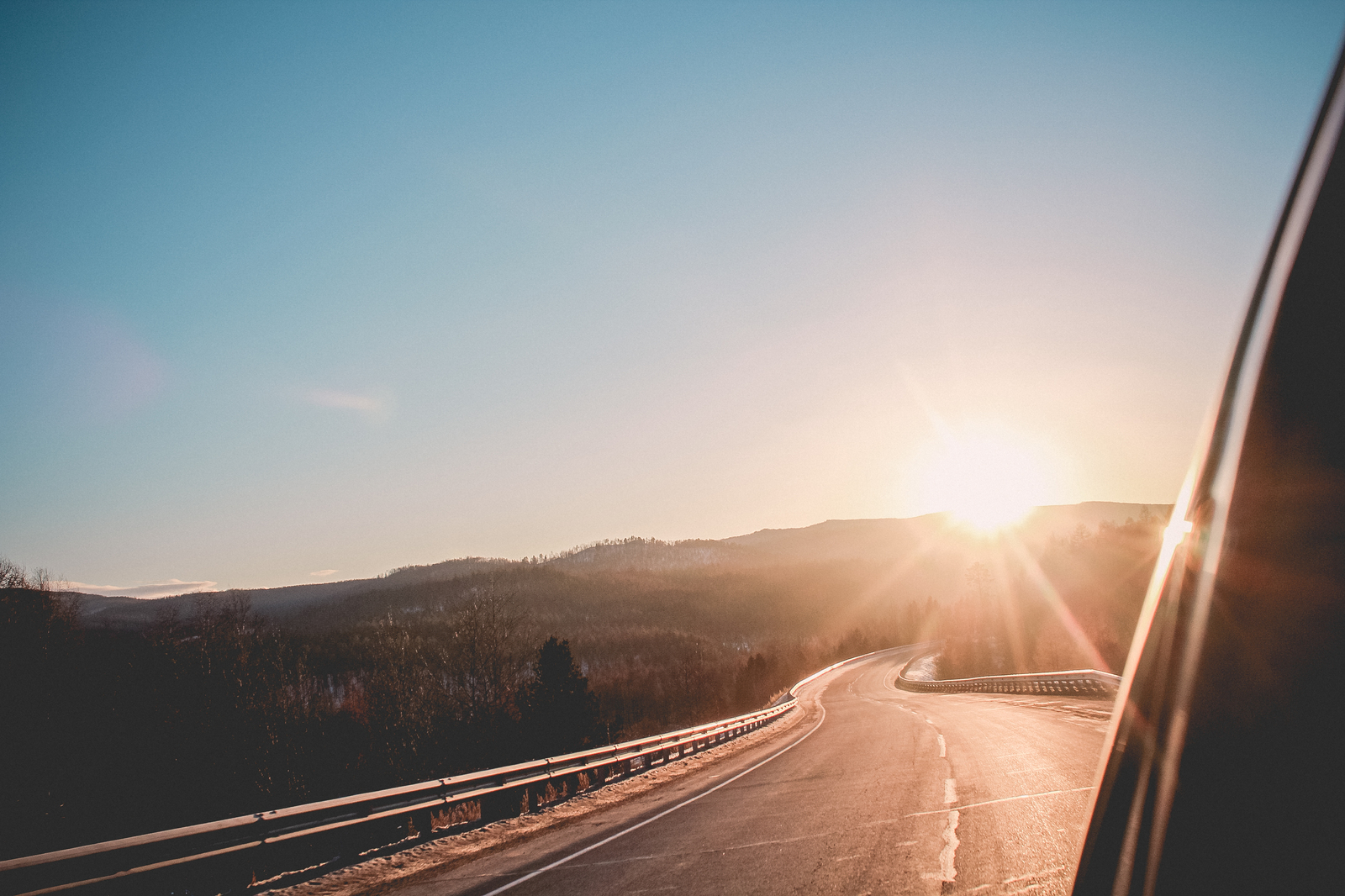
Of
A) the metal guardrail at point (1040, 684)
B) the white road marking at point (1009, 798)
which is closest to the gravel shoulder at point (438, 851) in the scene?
the white road marking at point (1009, 798)

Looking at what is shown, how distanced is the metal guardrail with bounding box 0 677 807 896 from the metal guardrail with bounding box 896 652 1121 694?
20911 mm

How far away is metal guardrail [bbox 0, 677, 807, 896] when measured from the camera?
5.93m

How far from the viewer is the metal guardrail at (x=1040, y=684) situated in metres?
25.5

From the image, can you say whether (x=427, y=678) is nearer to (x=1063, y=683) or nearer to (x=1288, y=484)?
(x=1063, y=683)

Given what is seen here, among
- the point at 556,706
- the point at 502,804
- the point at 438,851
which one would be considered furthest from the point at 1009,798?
the point at 556,706

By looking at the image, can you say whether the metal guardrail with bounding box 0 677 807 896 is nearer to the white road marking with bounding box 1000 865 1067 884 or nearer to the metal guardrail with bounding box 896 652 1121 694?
the white road marking with bounding box 1000 865 1067 884

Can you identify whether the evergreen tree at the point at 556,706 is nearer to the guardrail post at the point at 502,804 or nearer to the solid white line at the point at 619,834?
the solid white line at the point at 619,834

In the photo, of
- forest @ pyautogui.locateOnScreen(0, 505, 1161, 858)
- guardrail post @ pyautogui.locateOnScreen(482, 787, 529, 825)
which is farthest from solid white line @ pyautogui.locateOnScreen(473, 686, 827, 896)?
forest @ pyautogui.locateOnScreen(0, 505, 1161, 858)

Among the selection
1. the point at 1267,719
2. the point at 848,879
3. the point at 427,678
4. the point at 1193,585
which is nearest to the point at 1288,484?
the point at 1193,585

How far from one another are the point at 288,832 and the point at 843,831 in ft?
21.7

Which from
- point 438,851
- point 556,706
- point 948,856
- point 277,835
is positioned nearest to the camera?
point 948,856

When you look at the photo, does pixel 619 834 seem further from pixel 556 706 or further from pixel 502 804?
pixel 556 706

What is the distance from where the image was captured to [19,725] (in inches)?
915

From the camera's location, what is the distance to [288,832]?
7.73 metres
